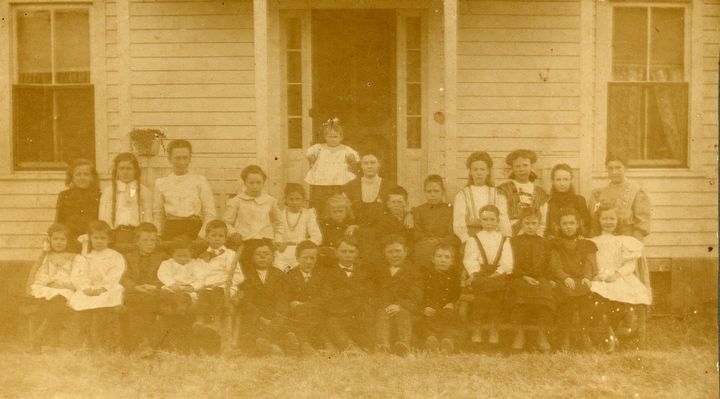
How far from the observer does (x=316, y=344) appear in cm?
637

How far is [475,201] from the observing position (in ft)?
22.8

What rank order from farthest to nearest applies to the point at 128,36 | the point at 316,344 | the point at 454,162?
the point at 128,36, the point at 454,162, the point at 316,344

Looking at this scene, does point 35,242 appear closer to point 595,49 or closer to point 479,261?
point 479,261

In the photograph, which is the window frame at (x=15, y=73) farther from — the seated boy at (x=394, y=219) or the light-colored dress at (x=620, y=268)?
the light-colored dress at (x=620, y=268)

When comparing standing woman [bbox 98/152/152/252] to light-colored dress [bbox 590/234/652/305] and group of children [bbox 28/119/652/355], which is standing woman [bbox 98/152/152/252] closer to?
group of children [bbox 28/119/652/355]

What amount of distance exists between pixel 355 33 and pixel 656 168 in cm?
350

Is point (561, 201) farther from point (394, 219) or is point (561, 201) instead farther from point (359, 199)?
point (359, 199)

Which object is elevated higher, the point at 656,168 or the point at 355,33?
the point at 355,33

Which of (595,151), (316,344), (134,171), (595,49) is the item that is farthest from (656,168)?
(134,171)

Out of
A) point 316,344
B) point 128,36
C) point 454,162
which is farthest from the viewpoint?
point 128,36

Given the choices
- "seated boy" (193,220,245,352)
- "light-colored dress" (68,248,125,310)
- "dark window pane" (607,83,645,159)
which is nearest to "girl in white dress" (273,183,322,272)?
"seated boy" (193,220,245,352)

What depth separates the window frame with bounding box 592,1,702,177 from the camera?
807 centimetres

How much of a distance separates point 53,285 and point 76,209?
934mm

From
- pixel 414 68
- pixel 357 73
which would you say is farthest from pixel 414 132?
pixel 357 73
